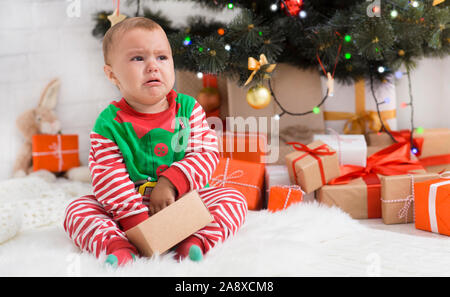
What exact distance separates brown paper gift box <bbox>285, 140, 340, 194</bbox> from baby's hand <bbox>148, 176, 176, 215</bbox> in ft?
1.47

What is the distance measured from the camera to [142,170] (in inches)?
39.8

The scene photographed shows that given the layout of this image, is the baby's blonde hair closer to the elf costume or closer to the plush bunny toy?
the elf costume

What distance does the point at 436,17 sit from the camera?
131 cm

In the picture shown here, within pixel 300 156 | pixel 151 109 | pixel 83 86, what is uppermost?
pixel 83 86

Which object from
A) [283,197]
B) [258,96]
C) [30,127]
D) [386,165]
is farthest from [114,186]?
[30,127]

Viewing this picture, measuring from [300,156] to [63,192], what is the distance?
82cm

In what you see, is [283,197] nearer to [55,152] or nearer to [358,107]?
[358,107]

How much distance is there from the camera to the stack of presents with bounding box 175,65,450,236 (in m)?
1.16

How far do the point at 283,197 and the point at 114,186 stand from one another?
51 cm

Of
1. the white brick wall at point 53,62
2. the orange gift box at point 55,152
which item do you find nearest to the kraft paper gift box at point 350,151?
the white brick wall at point 53,62

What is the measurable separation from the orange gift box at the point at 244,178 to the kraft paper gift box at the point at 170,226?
1.69 ft
